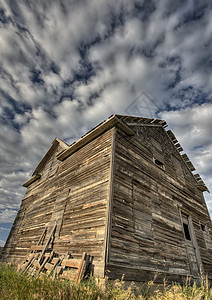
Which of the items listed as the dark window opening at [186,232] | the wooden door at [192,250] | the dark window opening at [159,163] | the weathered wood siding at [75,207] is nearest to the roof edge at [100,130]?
the weathered wood siding at [75,207]

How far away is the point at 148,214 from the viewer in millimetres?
7422

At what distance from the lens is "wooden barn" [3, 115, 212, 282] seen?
5.90 m

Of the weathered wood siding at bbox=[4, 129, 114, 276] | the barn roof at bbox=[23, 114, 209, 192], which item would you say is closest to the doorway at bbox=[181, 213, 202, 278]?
the barn roof at bbox=[23, 114, 209, 192]

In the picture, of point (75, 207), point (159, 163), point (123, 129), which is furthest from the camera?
point (159, 163)

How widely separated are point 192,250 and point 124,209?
6166 millimetres

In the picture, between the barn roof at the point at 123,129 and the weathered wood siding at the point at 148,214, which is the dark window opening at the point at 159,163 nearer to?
the weathered wood siding at the point at 148,214

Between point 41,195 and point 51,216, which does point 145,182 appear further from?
point 41,195

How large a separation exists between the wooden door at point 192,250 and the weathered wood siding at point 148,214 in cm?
47

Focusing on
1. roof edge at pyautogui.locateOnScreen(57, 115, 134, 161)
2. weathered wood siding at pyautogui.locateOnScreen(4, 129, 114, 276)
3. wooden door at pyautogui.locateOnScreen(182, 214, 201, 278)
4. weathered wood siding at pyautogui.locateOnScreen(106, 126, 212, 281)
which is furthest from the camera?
wooden door at pyautogui.locateOnScreen(182, 214, 201, 278)

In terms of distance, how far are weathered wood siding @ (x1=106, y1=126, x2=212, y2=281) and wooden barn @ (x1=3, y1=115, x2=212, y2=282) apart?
27 millimetres

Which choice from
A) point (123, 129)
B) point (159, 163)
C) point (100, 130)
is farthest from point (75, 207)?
point (159, 163)

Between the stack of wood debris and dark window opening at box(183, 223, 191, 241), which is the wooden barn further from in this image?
the stack of wood debris

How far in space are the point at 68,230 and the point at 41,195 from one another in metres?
5.92

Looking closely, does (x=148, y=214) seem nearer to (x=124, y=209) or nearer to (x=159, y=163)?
(x=124, y=209)
